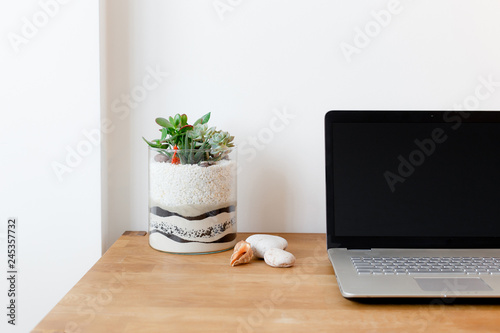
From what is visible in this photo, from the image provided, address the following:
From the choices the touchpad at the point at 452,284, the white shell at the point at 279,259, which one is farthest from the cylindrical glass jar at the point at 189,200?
the touchpad at the point at 452,284

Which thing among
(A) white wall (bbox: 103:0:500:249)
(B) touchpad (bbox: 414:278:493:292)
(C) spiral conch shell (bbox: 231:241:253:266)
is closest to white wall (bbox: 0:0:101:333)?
(A) white wall (bbox: 103:0:500:249)

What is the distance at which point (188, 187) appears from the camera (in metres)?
0.89

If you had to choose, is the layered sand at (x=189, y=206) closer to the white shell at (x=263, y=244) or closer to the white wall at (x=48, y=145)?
the white shell at (x=263, y=244)

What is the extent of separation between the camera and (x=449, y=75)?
41.5 inches

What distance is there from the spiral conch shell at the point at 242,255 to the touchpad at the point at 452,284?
30cm

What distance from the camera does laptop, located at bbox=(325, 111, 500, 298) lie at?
0.86 meters

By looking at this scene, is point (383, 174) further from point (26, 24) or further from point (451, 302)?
point (26, 24)

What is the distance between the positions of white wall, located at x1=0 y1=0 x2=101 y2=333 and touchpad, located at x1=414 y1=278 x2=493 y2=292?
0.69m

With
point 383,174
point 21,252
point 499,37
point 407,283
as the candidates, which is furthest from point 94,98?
point 499,37

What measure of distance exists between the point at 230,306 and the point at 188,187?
292mm

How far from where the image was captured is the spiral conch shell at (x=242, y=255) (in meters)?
0.85

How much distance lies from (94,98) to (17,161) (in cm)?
22

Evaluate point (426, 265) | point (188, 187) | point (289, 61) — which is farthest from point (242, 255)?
point (289, 61)

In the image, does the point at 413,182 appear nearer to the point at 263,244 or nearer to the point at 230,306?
the point at 263,244
